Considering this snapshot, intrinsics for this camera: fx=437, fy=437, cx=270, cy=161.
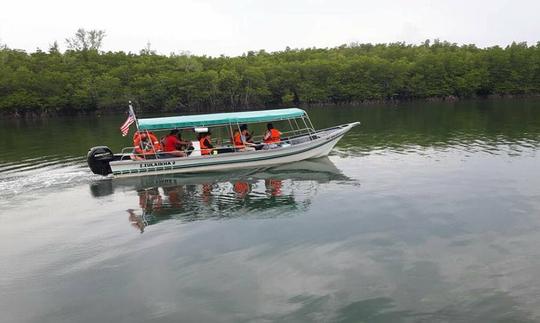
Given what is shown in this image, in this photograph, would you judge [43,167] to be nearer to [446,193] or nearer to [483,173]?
[446,193]

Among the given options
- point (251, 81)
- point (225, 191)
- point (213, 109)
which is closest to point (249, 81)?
point (251, 81)

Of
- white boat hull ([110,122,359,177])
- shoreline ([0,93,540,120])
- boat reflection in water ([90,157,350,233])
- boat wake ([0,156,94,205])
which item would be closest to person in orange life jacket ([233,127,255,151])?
white boat hull ([110,122,359,177])

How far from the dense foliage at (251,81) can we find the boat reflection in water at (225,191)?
65180 mm

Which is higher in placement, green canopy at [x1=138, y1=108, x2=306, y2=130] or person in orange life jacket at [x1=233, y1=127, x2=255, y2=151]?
green canopy at [x1=138, y1=108, x2=306, y2=130]

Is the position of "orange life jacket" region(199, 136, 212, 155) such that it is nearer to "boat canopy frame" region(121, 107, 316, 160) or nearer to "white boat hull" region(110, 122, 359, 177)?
"white boat hull" region(110, 122, 359, 177)

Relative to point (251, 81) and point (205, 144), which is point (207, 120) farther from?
point (251, 81)

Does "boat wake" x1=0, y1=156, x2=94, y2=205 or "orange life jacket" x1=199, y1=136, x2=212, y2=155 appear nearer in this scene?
"boat wake" x1=0, y1=156, x2=94, y2=205

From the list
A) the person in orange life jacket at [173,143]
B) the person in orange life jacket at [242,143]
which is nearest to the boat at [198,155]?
the person in orange life jacket at [242,143]

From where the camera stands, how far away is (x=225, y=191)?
18.7 metres

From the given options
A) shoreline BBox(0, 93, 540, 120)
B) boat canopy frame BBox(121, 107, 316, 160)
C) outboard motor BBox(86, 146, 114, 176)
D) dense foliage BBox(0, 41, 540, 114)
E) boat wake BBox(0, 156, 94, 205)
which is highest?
dense foliage BBox(0, 41, 540, 114)

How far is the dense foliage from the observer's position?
8381 cm

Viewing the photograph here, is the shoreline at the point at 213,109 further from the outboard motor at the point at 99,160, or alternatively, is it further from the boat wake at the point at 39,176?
the outboard motor at the point at 99,160

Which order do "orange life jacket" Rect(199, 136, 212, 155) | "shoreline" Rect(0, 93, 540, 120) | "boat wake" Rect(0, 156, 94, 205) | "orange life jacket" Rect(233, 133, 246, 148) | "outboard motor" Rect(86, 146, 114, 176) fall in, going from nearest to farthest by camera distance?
"boat wake" Rect(0, 156, 94, 205)
"outboard motor" Rect(86, 146, 114, 176)
"orange life jacket" Rect(199, 136, 212, 155)
"orange life jacket" Rect(233, 133, 246, 148)
"shoreline" Rect(0, 93, 540, 120)

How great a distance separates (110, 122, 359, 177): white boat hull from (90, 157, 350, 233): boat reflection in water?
15.6 inches
